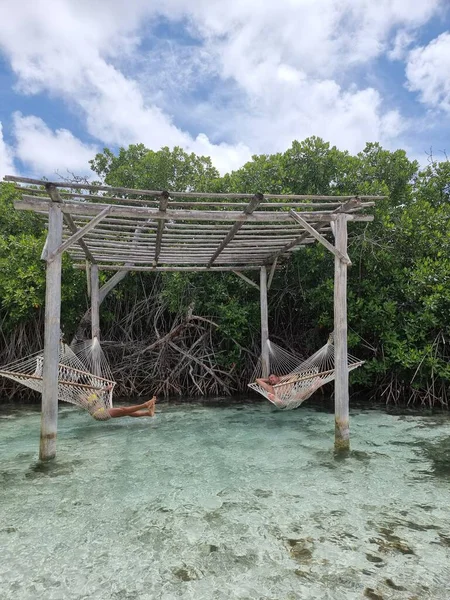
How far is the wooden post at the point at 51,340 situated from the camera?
106 inches

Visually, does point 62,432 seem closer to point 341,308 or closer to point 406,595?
point 341,308

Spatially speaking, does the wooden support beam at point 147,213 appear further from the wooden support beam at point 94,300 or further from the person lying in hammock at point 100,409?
the wooden support beam at point 94,300

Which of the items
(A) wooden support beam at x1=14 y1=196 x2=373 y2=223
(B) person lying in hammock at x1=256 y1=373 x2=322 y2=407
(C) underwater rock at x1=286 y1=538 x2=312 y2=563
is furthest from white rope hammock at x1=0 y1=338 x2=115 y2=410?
(C) underwater rock at x1=286 y1=538 x2=312 y2=563

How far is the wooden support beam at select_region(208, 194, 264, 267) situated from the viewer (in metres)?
2.82

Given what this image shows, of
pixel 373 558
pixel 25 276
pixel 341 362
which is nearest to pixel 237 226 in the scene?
pixel 341 362

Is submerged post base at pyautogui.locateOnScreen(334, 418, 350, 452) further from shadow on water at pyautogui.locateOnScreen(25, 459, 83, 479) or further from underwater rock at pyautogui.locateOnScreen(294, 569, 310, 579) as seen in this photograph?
shadow on water at pyautogui.locateOnScreen(25, 459, 83, 479)

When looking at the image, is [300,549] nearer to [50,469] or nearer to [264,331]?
[50,469]

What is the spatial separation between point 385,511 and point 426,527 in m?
0.21

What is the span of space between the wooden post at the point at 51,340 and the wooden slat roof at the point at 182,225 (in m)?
0.16

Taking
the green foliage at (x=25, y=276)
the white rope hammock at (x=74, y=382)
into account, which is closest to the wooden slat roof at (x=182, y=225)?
the green foliage at (x=25, y=276)

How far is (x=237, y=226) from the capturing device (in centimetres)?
332

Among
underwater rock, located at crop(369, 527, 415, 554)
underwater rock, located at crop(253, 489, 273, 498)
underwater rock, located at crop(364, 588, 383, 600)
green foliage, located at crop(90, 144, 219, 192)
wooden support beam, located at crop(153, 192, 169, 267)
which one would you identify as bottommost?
underwater rock, located at crop(253, 489, 273, 498)

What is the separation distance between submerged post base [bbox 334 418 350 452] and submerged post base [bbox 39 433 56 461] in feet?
6.24

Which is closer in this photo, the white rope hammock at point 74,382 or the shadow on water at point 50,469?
the shadow on water at point 50,469
